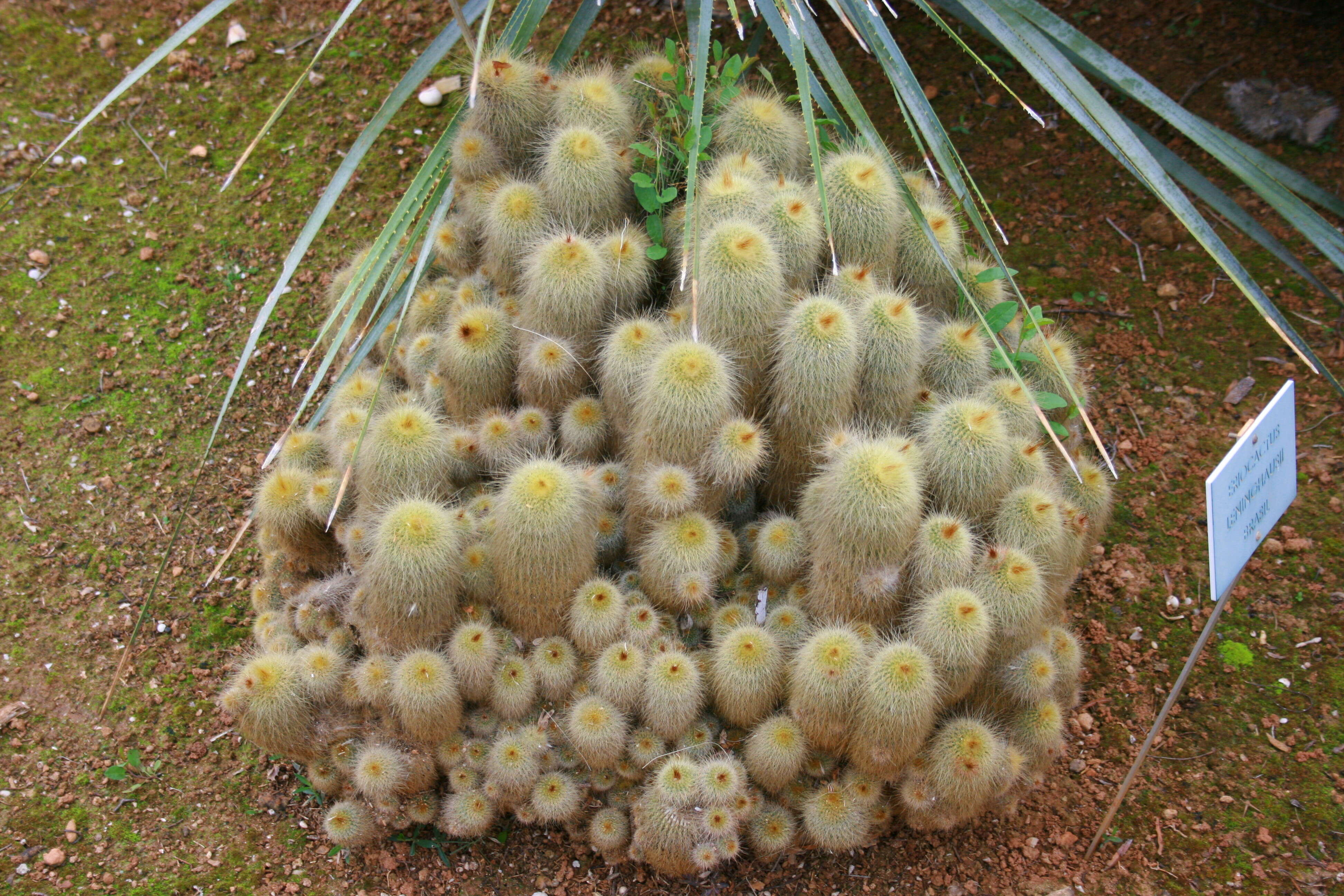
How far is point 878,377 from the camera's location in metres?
2.48

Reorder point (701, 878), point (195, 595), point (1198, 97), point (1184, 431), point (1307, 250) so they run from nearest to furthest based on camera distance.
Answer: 1. point (701, 878)
2. point (195, 595)
3. point (1184, 431)
4. point (1307, 250)
5. point (1198, 97)

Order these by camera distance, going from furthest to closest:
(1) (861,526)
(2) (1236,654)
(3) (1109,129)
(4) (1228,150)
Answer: (2) (1236,654) < (4) (1228,150) < (3) (1109,129) < (1) (861,526)

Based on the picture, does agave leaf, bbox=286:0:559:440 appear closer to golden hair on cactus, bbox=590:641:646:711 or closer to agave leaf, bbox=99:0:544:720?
agave leaf, bbox=99:0:544:720

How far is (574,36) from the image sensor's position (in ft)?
10.4

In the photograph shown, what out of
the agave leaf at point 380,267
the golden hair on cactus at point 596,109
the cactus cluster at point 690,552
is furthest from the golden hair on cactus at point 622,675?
the golden hair on cactus at point 596,109

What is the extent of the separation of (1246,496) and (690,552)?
1.20 meters

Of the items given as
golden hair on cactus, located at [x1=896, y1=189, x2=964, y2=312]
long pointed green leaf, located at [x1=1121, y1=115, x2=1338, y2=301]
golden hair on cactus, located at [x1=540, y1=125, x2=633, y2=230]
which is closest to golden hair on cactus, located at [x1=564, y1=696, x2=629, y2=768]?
golden hair on cactus, located at [x1=540, y1=125, x2=633, y2=230]

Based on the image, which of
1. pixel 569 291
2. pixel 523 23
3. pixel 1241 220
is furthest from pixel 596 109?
pixel 1241 220

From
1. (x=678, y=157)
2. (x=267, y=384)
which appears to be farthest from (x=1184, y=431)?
(x=267, y=384)

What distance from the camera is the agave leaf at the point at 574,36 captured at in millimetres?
3094

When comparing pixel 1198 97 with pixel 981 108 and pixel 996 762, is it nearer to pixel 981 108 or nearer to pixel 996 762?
pixel 981 108

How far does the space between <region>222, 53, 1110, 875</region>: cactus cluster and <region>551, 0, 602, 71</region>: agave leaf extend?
1.32ft

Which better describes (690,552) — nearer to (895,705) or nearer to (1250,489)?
(895,705)

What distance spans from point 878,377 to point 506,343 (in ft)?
3.21
